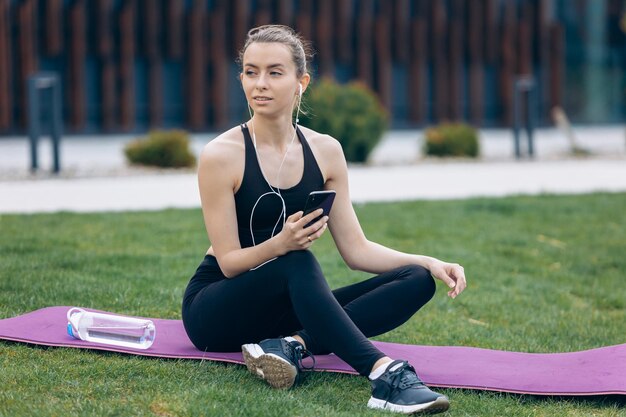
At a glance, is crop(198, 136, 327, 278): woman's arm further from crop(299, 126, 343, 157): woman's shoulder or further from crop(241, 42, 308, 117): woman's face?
crop(299, 126, 343, 157): woman's shoulder

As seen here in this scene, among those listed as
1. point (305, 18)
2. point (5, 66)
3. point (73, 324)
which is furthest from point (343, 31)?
point (73, 324)

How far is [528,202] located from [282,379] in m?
7.00

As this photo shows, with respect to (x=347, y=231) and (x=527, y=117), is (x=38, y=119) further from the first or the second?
(x=347, y=231)

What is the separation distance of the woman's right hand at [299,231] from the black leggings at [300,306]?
0.09 meters

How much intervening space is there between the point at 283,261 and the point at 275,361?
0.40m

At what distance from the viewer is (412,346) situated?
5027 millimetres

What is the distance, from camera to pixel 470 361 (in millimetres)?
4777

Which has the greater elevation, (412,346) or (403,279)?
(403,279)

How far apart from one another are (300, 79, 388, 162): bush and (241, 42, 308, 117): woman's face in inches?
461

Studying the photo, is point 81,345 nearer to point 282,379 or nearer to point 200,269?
point 200,269

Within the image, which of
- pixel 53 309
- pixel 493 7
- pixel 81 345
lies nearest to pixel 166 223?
pixel 53 309

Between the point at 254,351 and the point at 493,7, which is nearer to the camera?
the point at 254,351

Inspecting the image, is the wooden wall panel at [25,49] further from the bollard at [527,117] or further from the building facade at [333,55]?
the bollard at [527,117]

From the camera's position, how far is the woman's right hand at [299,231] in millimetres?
4090
